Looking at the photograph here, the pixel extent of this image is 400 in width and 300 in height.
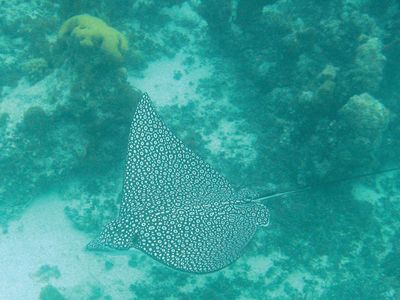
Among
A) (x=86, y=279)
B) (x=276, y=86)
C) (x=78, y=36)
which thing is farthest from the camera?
(x=276, y=86)

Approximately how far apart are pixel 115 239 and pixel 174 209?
100 cm

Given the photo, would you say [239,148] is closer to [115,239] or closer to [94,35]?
[115,239]

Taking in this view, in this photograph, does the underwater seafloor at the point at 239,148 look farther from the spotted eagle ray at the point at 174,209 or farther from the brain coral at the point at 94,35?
the spotted eagle ray at the point at 174,209

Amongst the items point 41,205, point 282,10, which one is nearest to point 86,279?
point 41,205

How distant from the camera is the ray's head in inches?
191

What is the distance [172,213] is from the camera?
5.19 metres

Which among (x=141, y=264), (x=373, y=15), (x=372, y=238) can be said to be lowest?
(x=141, y=264)

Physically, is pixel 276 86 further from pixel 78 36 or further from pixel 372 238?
pixel 78 36

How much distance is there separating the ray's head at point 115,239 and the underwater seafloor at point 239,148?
6.19ft

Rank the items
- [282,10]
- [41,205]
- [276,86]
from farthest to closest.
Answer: [282,10] < [276,86] < [41,205]

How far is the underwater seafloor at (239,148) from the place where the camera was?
632 cm

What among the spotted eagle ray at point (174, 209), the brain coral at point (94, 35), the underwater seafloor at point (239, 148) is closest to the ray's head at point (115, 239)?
the spotted eagle ray at point (174, 209)

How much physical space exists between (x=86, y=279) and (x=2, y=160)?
284 cm

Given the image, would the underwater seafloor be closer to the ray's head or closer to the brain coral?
the brain coral
